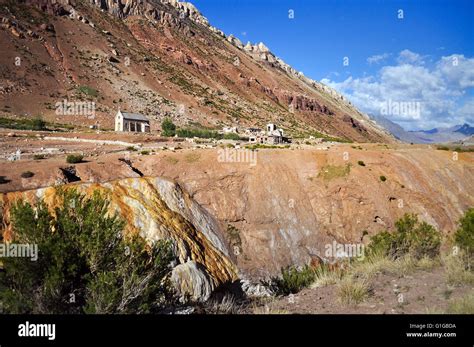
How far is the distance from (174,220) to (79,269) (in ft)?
47.3

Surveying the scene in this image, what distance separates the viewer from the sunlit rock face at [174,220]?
1819 centimetres

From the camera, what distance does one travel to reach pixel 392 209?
29.3 m

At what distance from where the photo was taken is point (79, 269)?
767 centimetres

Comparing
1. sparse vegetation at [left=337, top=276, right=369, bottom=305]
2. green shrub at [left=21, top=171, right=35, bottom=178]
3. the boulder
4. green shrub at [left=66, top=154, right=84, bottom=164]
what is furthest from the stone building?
sparse vegetation at [left=337, top=276, right=369, bottom=305]

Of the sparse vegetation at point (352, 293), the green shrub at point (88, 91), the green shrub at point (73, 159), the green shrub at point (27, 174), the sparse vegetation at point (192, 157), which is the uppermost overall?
the green shrub at point (88, 91)

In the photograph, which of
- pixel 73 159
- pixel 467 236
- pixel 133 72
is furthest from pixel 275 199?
pixel 133 72

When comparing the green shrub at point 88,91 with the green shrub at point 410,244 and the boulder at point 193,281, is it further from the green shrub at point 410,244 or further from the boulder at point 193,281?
the green shrub at point 410,244

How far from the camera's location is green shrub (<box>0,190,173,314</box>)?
6.90m

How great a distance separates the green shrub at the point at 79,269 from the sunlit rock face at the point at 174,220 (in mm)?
7243

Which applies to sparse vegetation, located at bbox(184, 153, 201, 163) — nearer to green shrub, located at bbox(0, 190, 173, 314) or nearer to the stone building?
green shrub, located at bbox(0, 190, 173, 314)

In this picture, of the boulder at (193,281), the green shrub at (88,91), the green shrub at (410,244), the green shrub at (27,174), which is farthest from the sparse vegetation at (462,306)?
the green shrub at (88,91)

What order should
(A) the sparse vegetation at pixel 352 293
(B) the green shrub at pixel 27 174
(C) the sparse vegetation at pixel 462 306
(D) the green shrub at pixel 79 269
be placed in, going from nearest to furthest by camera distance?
(C) the sparse vegetation at pixel 462 306 < (D) the green shrub at pixel 79 269 < (A) the sparse vegetation at pixel 352 293 < (B) the green shrub at pixel 27 174
